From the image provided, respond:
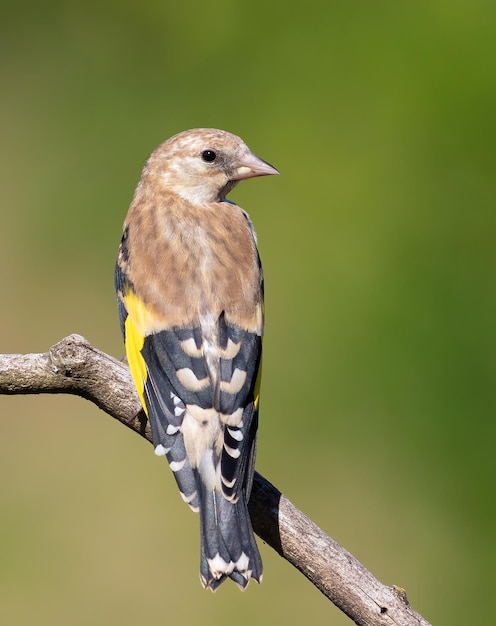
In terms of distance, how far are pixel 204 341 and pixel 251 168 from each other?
0.94m

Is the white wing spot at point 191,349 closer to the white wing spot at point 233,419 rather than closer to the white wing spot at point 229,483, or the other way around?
the white wing spot at point 233,419

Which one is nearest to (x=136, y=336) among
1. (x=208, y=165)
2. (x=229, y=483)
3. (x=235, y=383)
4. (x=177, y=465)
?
(x=235, y=383)

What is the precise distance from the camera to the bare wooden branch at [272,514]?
10.6ft

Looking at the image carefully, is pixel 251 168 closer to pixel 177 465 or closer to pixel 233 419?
pixel 233 419

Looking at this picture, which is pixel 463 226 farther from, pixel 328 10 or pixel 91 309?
pixel 91 309

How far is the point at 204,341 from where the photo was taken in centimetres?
344

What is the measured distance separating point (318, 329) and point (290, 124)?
1.27m

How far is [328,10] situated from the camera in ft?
23.2

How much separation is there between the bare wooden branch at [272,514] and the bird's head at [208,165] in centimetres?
94

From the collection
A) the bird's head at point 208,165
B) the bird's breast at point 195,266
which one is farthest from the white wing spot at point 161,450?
the bird's head at point 208,165

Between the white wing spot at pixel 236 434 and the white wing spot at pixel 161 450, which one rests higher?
the white wing spot at pixel 236 434

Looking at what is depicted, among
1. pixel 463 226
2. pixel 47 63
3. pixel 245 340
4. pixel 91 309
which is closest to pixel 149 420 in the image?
pixel 245 340

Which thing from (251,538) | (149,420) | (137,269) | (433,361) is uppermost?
(137,269)

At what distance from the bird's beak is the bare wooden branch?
102 cm
